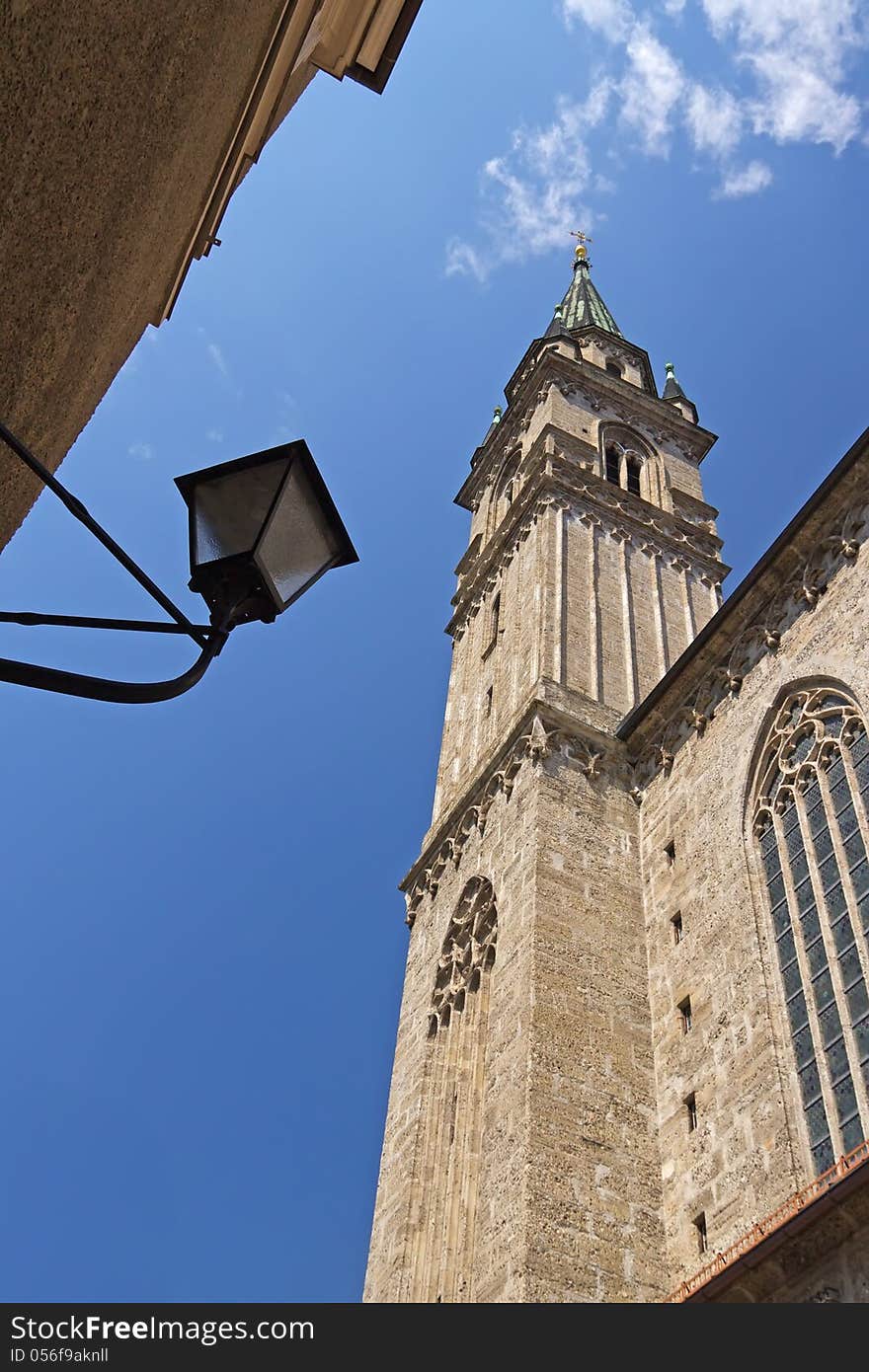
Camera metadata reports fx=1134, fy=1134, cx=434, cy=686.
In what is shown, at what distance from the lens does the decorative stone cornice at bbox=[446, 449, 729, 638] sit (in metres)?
24.7

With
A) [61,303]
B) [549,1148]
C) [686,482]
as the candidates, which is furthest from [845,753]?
[686,482]

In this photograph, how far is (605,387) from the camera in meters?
30.3

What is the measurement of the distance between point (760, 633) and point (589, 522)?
883 cm

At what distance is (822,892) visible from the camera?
42.2 ft

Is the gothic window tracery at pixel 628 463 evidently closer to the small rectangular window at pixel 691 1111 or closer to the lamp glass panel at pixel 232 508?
the small rectangular window at pixel 691 1111

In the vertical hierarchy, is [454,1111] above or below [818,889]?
below

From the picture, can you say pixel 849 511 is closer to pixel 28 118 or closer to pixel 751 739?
pixel 751 739

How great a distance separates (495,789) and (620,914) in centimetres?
344

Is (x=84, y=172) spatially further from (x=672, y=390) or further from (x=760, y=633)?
(x=672, y=390)

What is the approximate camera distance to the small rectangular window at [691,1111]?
13.1 metres

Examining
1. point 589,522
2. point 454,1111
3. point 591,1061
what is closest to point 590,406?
point 589,522

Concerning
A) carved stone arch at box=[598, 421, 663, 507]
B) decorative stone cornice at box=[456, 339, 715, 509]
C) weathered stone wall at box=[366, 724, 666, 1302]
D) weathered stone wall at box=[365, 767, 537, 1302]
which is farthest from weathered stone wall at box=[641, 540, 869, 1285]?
decorative stone cornice at box=[456, 339, 715, 509]

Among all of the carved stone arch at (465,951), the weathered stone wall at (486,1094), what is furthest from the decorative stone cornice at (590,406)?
the carved stone arch at (465,951)

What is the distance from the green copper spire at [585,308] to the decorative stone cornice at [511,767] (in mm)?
20619
